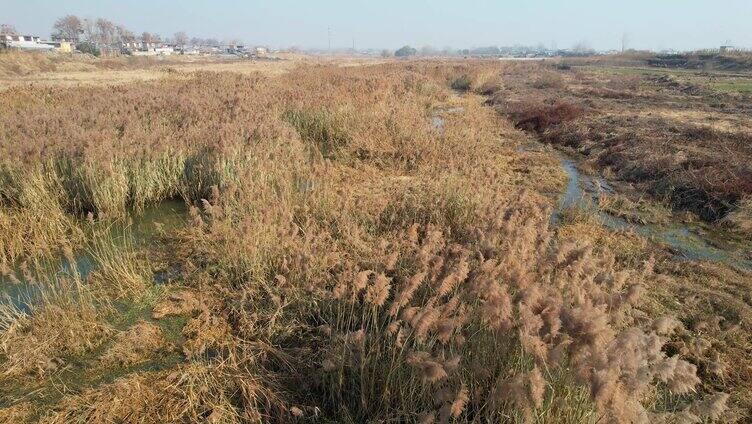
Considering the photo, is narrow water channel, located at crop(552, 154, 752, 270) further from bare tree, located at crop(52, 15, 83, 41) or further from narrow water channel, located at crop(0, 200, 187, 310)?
bare tree, located at crop(52, 15, 83, 41)

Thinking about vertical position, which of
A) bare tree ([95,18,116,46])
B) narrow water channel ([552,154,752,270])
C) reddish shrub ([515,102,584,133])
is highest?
bare tree ([95,18,116,46])

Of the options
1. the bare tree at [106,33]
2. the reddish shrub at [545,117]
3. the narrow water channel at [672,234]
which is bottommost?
the narrow water channel at [672,234]

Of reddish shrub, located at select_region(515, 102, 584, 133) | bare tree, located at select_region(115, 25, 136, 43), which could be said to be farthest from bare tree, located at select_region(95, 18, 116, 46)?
reddish shrub, located at select_region(515, 102, 584, 133)

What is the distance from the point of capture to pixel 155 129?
9258 mm

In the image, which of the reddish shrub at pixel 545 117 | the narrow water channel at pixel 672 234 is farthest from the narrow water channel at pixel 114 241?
the reddish shrub at pixel 545 117

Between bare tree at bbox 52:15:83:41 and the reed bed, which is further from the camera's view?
bare tree at bbox 52:15:83:41

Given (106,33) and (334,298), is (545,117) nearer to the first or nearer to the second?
(334,298)

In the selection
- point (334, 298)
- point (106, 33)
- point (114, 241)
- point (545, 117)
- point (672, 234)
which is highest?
point (106, 33)

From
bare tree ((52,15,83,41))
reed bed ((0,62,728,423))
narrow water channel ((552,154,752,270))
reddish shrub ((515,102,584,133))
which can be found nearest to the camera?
reed bed ((0,62,728,423))

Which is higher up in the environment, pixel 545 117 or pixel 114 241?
pixel 545 117

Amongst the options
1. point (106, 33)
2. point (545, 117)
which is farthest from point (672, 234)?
point (106, 33)

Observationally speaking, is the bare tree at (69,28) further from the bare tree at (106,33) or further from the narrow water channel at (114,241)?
the narrow water channel at (114,241)

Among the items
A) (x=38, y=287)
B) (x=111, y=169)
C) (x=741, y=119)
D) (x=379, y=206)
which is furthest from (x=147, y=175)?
(x=741, y=119)

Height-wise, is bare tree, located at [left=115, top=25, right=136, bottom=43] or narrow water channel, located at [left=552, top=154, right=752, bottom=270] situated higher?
bare tree, located at [left=115, top=25, right=136, bottom=43]
